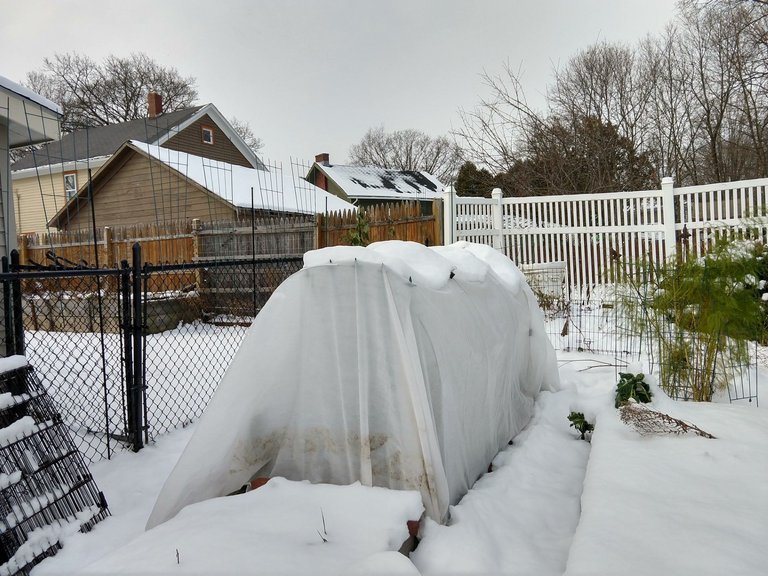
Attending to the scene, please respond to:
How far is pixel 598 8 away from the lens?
11.1 m

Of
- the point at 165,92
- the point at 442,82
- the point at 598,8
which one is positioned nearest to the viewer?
the point at 598,8

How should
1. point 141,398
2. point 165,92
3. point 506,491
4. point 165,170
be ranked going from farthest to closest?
point 165,92 < point 165,170 < point 141,398 < point 506,491

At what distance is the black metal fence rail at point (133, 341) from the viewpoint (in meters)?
3.40

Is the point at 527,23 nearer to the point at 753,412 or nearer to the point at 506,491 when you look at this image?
the point at 753,412

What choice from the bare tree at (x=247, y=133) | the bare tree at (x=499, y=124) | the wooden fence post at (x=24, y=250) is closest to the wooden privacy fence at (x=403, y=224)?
the bare tree at (x=499, y=124)

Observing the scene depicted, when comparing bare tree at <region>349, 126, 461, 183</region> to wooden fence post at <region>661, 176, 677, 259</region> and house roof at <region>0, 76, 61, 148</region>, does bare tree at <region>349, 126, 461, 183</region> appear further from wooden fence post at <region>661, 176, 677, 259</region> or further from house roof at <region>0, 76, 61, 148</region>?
house roof at <region>0, 76, 61, 148</region>

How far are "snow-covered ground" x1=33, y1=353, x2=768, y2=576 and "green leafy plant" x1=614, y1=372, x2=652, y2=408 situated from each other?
211mm

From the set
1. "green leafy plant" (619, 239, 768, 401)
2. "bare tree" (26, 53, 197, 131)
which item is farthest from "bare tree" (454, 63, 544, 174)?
"bare tree" (26, 53, 197, 131)

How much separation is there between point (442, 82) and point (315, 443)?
12.7m

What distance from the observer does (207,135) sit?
2023 centimetres

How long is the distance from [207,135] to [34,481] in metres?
20.1

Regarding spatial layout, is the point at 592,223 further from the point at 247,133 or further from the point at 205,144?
the point at 247,133

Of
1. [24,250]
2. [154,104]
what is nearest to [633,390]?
[24,250]

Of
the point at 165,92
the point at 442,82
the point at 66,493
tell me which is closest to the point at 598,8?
the point at 442,82
